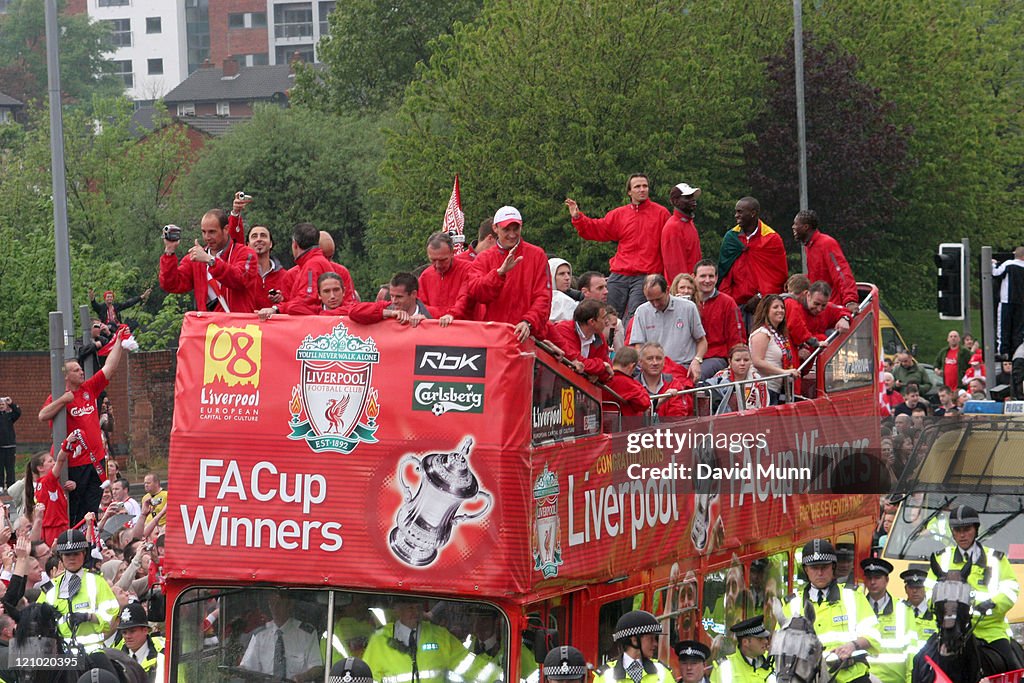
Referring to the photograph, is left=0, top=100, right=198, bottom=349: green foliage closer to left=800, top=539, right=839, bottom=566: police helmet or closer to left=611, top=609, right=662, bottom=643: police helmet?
left=800, top=539, right=839, bottom=566: police helmet

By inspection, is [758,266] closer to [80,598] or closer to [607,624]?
[607,624]

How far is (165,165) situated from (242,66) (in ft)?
261

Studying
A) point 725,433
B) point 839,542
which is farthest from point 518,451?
point 839,542

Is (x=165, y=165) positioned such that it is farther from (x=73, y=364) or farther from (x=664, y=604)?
(x=664, y=604)

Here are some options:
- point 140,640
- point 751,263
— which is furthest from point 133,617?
point 751,263

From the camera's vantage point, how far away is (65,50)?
121688mm

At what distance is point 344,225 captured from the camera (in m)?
53.8

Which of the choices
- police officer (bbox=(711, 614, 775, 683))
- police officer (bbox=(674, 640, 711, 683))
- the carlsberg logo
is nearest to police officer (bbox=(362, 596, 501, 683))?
the carlsberg logo

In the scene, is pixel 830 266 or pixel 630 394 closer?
pixel 630 394

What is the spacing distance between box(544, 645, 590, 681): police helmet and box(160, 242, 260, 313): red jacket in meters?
4.35

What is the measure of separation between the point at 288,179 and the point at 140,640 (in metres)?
41.4

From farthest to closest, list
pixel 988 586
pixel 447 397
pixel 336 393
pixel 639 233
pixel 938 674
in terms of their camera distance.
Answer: pixel 639 233
pixel 988 586
pixel 938 674
pixel 336 393
pixel 447 397

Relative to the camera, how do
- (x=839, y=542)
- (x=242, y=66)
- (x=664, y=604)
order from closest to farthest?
(x=664, y=604), (x=839, y=542), (x=242, y=66)

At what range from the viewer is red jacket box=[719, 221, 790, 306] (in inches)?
644
